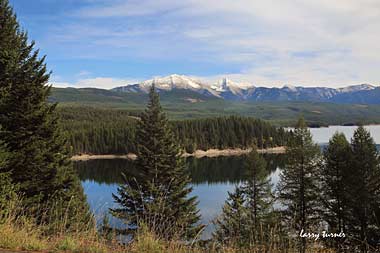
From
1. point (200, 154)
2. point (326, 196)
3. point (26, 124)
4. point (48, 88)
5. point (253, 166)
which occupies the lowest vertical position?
point (200, 154)

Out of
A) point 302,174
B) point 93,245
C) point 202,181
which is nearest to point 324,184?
point 302,174

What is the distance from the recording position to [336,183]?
92.4 ft

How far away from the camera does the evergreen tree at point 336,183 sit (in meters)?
26.1

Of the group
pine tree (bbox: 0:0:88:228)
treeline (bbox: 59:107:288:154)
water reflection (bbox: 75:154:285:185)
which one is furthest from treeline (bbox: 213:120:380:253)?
treeline (bbox: 59:107:288:154)

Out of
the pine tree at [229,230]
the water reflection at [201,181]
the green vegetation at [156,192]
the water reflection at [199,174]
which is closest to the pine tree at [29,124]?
the green vegetation at [156,192]

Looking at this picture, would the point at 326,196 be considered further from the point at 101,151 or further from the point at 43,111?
the point at 101,151

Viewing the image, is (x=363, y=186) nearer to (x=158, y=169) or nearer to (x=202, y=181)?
(x=158, y=169)

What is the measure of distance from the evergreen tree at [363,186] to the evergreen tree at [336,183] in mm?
567

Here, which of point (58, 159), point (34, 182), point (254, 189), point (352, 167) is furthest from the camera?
point (254, 189)

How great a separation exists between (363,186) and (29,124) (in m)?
20.9

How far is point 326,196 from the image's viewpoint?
28.0 metres

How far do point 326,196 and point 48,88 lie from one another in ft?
67.5

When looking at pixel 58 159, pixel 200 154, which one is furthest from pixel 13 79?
pixel 200 154

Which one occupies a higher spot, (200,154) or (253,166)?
(253,166)
